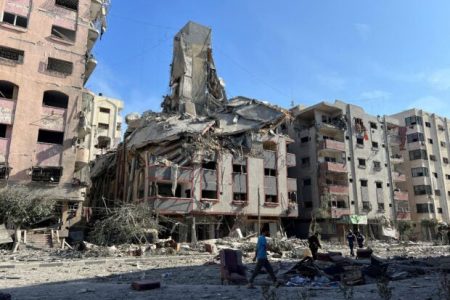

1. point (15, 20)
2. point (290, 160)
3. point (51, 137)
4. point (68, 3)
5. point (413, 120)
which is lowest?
point (51, 137)

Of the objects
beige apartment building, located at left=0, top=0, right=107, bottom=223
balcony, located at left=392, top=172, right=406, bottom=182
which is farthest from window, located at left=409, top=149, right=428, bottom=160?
beige apartment building, located at left=0, top=0, right=107, bottom=223

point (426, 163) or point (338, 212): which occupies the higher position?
point (426, 163)

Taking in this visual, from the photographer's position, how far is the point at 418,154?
202 ft

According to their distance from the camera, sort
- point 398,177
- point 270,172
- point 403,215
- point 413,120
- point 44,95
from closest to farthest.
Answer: point 44,95
point 270,172
point 403,215
point 398,177
point 413,120

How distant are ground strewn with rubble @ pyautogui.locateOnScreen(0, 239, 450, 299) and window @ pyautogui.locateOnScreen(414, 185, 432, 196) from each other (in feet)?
139

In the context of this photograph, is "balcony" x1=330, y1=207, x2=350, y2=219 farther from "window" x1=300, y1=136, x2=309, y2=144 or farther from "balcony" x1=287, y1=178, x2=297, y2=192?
"window" x1=300, y1=136, x2=309, y2=144

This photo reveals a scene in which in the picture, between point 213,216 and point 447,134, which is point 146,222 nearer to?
point 213,216

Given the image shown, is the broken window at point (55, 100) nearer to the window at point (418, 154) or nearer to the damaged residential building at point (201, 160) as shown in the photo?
the damaged residential building at point (201, 160)

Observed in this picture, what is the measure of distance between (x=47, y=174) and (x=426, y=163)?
55.2 meters

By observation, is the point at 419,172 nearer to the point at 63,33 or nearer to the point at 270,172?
the point at 270,172

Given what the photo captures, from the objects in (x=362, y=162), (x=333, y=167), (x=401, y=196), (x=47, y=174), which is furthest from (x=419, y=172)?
(x=47, y=174)

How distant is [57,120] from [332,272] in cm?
2695

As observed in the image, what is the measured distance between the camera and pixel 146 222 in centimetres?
2939

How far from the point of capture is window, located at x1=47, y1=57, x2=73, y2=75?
33.6 m
